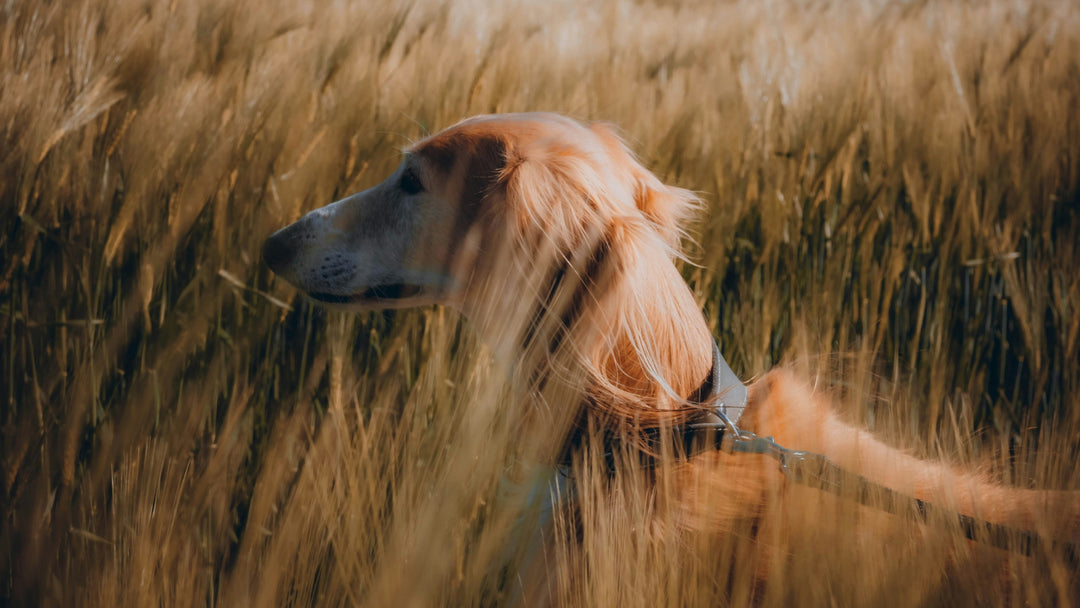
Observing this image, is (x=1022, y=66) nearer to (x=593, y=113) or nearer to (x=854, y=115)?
(x=854, y=115)

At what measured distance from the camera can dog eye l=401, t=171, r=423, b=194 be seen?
178 centimetres

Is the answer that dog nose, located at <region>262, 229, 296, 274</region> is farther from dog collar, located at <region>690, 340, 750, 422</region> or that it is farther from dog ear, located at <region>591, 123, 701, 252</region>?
dog collar, located at <region>690, 340, 750, 422</region>

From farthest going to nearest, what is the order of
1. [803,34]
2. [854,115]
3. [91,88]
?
1. [803,34]
2. [854,115]
3. [91,88]

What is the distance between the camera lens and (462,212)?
1716 millimetres

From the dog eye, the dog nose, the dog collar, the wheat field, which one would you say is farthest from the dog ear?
the dog nose

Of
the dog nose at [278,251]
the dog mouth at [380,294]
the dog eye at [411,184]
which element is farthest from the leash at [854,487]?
the dog nose at [278,251]

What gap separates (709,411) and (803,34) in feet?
10.6

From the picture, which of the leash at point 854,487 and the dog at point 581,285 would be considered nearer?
the leash at point 854,487

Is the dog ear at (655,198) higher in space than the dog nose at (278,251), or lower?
higher

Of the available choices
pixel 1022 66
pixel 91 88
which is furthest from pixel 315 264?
pixel 1022 66

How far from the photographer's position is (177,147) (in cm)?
185

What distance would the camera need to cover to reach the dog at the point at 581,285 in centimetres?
136

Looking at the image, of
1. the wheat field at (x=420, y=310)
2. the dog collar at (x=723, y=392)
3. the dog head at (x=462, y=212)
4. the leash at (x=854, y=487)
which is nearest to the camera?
the leash at (x=854, y=487)

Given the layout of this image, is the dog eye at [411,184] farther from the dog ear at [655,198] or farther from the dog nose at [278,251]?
the dog ear at [655,198]
